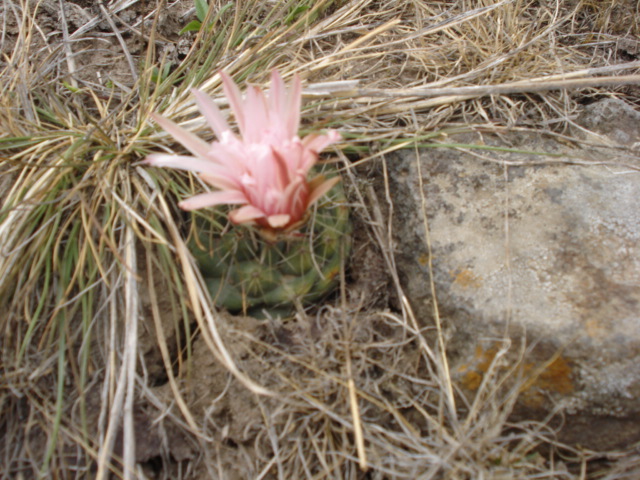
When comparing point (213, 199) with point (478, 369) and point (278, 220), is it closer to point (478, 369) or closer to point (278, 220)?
point (278, 220)

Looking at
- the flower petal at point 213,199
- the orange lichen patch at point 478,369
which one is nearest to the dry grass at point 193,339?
the orange lichen patch at point 478,369

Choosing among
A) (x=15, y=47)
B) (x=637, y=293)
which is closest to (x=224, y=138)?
(x=637, y=293)

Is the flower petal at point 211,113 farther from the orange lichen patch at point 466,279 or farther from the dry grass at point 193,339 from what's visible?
the orange lichen patch at point 466,279

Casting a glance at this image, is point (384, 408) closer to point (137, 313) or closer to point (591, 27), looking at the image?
point (137, 313)

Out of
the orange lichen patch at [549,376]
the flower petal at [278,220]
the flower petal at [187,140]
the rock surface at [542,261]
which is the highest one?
the flower petal at [187,140]

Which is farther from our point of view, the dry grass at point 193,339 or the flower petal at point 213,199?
the dry grass at point 193,339

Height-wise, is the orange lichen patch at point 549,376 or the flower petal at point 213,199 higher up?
the flower petal at point 213,199

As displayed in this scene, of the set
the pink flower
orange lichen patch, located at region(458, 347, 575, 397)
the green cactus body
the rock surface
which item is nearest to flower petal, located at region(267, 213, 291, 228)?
the pink flower
